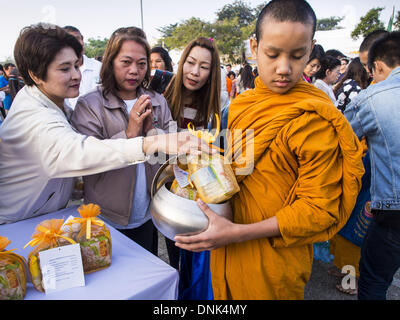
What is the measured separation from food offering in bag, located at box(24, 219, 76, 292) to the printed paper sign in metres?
0.03

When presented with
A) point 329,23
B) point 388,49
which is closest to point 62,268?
point 388,49

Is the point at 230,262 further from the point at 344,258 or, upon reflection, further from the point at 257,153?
the point at 344,258

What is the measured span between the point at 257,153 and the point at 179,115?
1.20 metres

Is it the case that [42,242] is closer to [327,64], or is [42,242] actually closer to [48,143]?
[48,143]

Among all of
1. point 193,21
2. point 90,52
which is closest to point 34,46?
point 193,21

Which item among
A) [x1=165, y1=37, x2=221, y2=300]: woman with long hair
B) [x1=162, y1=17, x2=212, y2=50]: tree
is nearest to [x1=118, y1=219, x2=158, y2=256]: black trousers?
[x1=165, y1=37, x2=221, y2=300]: woman with long hair

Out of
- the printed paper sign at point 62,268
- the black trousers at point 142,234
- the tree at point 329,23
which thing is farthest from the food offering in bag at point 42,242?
the tree at point 329,23

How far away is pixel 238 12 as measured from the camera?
44.6 meters

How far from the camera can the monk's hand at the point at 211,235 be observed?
0.90m

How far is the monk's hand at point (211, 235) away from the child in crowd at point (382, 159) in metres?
1.06

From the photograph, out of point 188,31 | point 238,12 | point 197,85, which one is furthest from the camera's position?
point 238,12

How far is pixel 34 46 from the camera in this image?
1235 millimetres

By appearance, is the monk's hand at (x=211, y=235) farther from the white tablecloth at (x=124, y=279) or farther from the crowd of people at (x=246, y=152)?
the white tablecloth at (x=124, y=279)

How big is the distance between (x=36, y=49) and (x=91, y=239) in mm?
899
